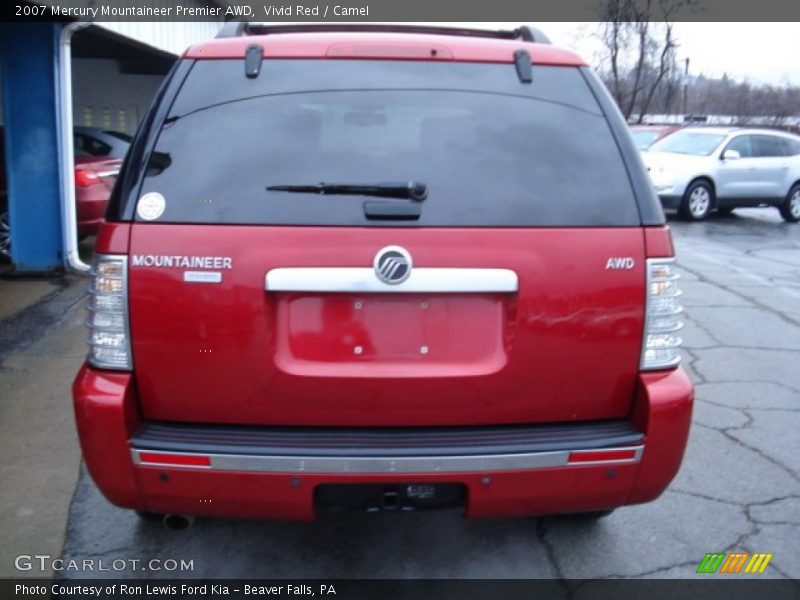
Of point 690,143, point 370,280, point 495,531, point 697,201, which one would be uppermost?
point 690,143

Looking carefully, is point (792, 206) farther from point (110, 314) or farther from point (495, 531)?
point (110, 314)

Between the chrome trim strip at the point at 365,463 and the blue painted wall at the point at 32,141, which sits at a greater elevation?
the blue painted wall at the point at 32,141

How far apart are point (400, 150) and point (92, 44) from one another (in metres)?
11.6

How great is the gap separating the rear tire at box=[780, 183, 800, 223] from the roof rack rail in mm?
15163

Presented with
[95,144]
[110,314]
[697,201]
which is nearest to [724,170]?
[697,201]

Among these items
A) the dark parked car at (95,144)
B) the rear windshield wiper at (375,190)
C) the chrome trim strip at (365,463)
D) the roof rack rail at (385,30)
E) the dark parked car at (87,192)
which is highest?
the roof rack rail at (385,30)

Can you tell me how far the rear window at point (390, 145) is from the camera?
2414 millimetres

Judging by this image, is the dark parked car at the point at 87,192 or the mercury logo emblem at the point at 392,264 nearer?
the mercury logo emblem at the point at 392,264

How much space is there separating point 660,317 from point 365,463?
107 centimetres

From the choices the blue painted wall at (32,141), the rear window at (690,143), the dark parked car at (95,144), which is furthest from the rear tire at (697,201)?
the blue painted wall at (32,141)

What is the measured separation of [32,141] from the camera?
8.25 metres

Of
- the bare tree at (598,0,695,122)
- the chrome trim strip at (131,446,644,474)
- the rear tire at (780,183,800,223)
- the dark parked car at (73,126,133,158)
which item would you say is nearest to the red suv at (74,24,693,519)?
the chrome trim strip at (131,446,644,474)

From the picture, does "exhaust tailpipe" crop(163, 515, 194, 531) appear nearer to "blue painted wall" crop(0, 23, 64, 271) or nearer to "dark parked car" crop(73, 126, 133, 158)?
"blue painted wall" crop(0, 23, 64, 271)

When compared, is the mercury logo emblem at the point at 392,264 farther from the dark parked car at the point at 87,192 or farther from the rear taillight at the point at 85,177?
the rear taillight at the point at 85,177
